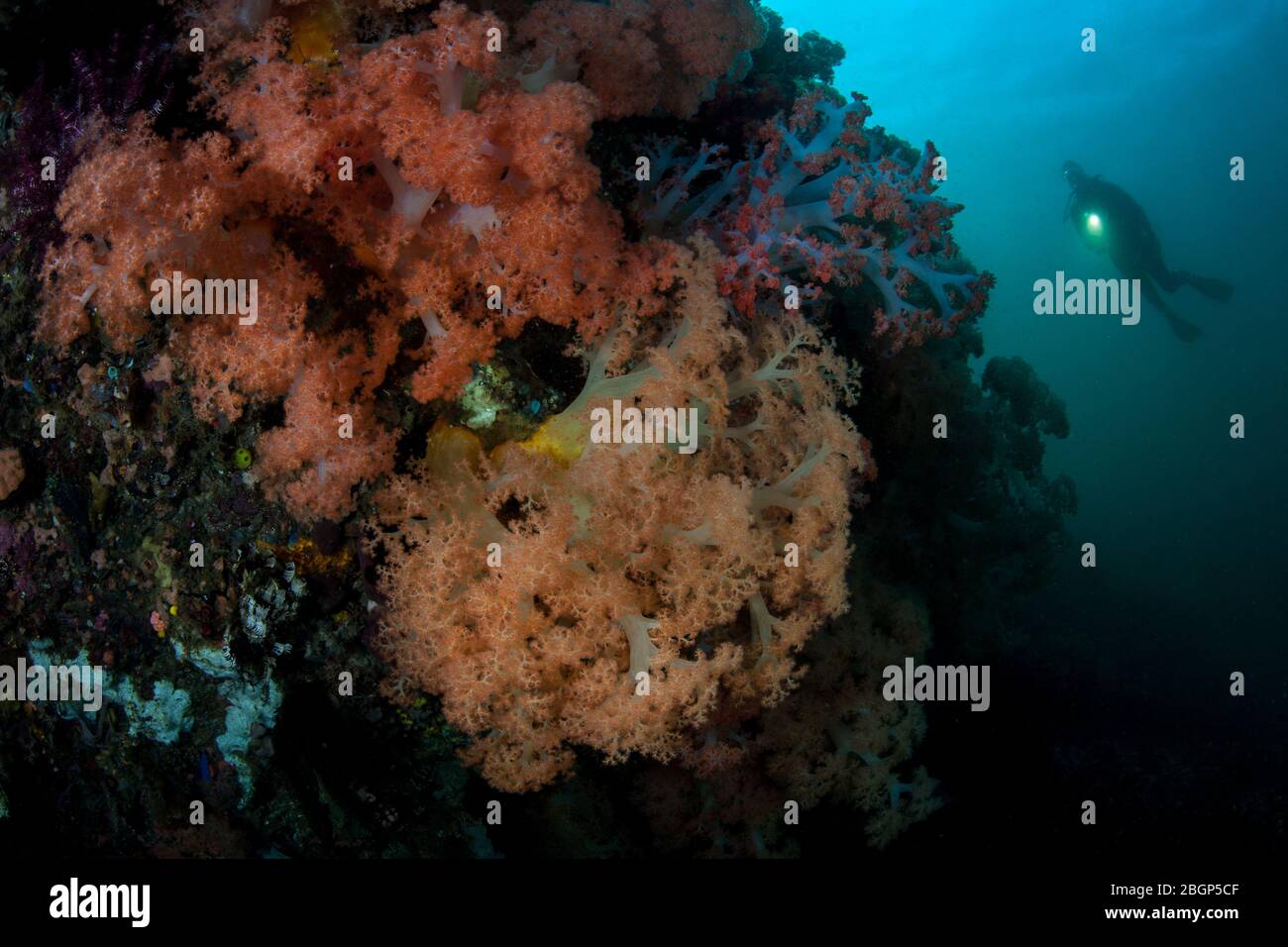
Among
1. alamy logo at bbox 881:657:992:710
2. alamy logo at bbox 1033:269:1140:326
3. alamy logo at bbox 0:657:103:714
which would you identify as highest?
alamy logo at bbox 1033:269:1140:326

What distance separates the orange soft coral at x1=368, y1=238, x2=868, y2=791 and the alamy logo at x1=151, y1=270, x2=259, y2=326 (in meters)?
Answer: 1.20

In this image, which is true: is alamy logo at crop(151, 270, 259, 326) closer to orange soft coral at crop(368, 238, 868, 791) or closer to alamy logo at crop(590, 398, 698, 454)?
orange soft coral at crop(368, 238, 868, 791)

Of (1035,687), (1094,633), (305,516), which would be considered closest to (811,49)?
(305,516)

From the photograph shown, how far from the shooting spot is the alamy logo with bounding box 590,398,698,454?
Answer: 3.70m

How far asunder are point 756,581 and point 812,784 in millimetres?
2301

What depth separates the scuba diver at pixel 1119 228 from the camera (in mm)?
29078

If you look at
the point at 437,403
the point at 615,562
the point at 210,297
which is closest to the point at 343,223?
the point at 210,297

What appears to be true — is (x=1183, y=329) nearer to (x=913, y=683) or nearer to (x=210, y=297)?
(x=913, y=683)

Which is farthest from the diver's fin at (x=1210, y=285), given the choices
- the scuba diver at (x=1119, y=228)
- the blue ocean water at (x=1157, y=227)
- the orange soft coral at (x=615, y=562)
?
the orange soft coral at (x=615, y=562)

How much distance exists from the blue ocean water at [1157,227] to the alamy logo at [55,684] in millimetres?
19574

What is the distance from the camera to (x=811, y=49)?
784cm

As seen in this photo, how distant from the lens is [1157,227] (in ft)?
242

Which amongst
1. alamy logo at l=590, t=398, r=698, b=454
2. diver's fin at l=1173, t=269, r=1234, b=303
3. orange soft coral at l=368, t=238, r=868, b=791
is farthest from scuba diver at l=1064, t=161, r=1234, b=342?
alamy logo at l=590, t=398, r=698, b=454
